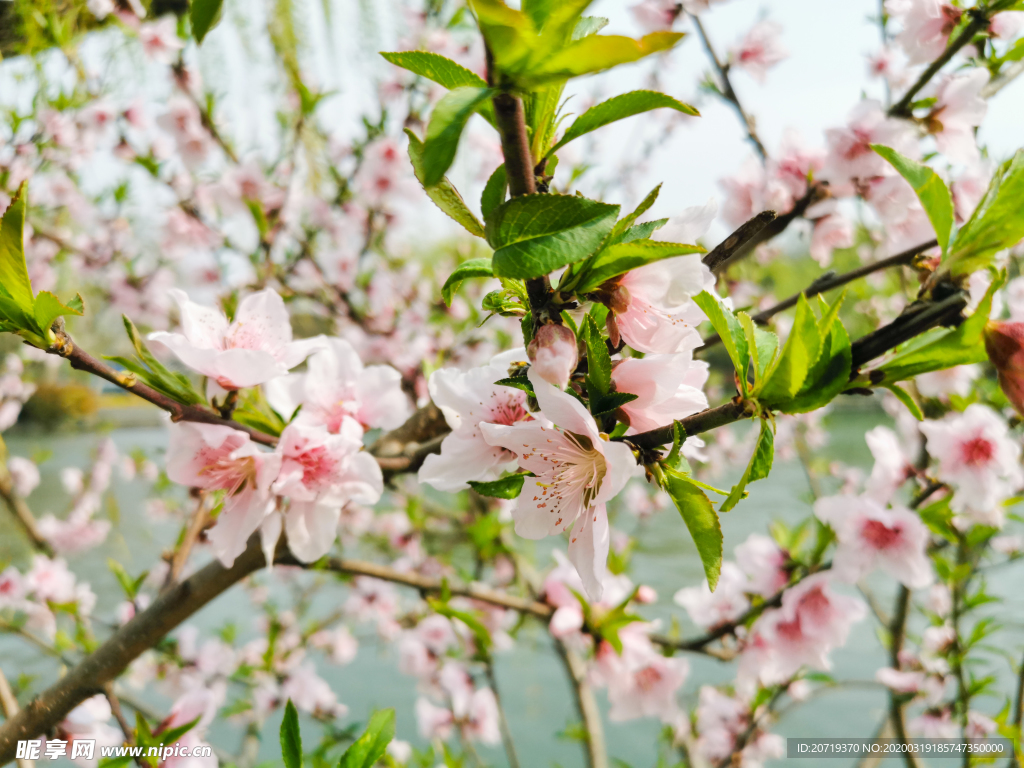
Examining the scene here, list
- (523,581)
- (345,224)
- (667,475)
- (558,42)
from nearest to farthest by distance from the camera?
(558,42), (667,475), (523,581), (345,224)

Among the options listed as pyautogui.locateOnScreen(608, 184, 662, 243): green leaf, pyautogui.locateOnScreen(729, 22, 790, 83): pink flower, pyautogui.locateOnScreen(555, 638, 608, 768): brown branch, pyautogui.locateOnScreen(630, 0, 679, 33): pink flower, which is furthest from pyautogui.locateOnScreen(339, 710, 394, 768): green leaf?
pyautogui.locateOnScreen(729, 22, 790, 83): pink flower

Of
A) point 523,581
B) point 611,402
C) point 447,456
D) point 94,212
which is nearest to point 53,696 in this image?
point 447,456

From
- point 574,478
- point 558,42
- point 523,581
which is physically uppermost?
point 558,42

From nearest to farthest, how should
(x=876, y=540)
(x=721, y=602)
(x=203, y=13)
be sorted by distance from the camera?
1. (x=203, y=13)
2. (x=876, y=540)
3. (x=721, y=602)

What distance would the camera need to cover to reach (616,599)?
46.9 inches

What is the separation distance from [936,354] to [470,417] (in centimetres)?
30

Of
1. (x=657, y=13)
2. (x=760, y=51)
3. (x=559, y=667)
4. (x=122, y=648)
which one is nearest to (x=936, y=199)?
(x=122, y=648)

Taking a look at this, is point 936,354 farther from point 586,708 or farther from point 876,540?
point 586,708

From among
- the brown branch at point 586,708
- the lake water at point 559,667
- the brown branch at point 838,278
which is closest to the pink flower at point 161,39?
the lake water at point 559,667

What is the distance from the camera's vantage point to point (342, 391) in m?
0.68

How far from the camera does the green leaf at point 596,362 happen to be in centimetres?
33

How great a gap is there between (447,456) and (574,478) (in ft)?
0.34

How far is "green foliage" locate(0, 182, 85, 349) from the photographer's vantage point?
37 cm

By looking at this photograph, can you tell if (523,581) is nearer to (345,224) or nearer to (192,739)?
(192,739)
